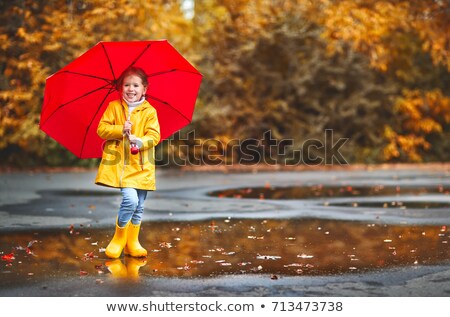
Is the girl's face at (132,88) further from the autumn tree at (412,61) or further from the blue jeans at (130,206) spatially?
the autumn tree at (412,61)

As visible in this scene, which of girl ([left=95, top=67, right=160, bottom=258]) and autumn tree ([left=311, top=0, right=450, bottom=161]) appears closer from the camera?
girl ([left=95, top=67, right=160, bottom=258])

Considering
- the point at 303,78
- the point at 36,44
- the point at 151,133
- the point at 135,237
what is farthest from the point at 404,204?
the point at 303,78

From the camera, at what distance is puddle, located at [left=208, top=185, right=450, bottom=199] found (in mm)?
14602

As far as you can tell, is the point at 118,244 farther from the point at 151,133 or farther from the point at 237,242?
the point at 237,242

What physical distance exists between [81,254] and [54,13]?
14.1 meters

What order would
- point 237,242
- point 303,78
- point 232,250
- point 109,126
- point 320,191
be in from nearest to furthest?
1. point 109,126
2. point 232,250
3. point 237,242
4. point 320,191
5. point 303,78

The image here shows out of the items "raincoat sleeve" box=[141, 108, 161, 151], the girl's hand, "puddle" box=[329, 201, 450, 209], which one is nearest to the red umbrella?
"raincoat sleeve" box=[141, 108, 161, 151]

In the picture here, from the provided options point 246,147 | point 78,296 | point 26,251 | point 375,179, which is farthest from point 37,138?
point 78,296

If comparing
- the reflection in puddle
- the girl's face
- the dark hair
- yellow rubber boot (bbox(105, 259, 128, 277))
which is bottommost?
yellow rubber boot (bbox(105, 259, 128, 277))

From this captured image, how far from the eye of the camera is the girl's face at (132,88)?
7496 mm

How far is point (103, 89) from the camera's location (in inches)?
309

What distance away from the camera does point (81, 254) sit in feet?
26.0

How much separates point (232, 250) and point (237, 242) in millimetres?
566

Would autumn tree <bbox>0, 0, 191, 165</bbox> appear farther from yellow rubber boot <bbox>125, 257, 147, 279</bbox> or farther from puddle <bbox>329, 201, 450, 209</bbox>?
yellow rubber boot <bbox>125, 257, 147, 279</bbox>
